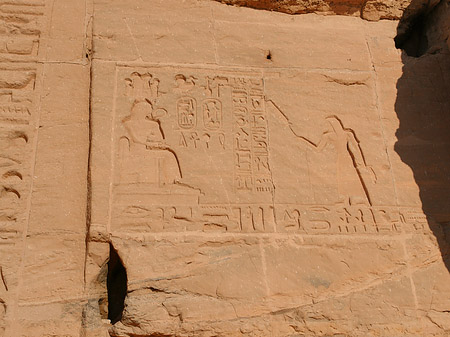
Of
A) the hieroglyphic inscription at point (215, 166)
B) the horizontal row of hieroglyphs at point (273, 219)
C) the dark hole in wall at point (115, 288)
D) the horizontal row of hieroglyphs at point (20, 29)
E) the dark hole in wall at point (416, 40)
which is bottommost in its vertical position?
the dark hole in wall at point (115, 288)

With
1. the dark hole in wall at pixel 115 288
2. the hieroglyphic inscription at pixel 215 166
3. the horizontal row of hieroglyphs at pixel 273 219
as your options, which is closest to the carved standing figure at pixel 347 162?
the hieroglyphic inscription at pixel 215 166

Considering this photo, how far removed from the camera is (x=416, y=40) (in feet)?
17.1

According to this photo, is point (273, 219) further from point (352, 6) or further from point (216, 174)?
point (352, 6)

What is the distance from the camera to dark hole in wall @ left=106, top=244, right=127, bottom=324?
3856mm

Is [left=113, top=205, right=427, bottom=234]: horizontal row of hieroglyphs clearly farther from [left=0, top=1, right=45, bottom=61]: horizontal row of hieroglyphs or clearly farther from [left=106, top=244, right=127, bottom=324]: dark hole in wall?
[left=0, top=1, right=45, bottom=61]: horizontal row of hieroglyphs

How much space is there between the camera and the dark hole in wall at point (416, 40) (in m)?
5.12

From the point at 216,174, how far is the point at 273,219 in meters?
0.54

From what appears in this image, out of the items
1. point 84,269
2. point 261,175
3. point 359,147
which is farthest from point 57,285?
point 359,147

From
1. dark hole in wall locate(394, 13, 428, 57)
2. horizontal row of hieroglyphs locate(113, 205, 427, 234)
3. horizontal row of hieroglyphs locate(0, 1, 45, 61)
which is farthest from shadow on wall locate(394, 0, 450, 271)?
horizontal row of hieroglyphs locate(0, 1, 45, 61)

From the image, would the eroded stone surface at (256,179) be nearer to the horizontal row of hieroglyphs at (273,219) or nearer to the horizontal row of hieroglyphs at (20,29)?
the horizontal row of hieroglyphs at (273,219)

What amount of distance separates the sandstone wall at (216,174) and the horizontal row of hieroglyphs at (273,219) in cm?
1

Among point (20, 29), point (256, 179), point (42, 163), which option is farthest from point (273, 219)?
point (20, 29)

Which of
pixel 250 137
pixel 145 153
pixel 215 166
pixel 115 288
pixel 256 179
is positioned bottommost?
pixel 115 288

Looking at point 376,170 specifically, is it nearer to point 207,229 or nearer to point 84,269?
point 207,229
